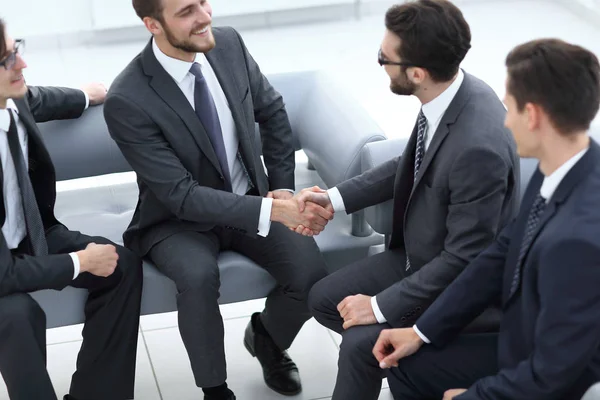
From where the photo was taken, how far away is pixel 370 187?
3.18 meters

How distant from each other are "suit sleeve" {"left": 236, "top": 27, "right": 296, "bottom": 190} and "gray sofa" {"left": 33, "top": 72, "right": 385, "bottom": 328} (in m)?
0.12

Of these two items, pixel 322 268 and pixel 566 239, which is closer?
pixel 566 239

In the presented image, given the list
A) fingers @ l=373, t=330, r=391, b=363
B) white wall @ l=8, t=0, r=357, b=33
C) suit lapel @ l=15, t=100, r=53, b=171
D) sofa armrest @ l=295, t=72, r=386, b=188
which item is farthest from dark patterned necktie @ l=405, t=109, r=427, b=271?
white wall @ l=8, t=0, r=357, b=33

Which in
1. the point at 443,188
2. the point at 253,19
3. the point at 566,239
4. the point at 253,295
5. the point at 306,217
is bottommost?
the point at 253,19

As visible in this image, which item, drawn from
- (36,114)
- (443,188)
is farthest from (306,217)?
(36,114)

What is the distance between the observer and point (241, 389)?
11.3 ft

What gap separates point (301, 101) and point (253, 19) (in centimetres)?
366

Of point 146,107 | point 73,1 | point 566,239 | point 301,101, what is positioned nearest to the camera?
point 566,239

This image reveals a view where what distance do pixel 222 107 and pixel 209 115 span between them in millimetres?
87

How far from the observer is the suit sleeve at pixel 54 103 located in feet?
11.1

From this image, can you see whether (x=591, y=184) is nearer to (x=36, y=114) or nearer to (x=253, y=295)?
(x=253, y=295)

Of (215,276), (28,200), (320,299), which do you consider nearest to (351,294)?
(320,299)

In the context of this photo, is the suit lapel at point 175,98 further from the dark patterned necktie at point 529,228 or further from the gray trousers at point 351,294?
the dark patterned necktie at point 529,228

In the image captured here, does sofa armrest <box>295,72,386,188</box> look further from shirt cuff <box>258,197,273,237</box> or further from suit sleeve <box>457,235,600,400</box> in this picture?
suit sleeve <box>457,235,600,400</box>
